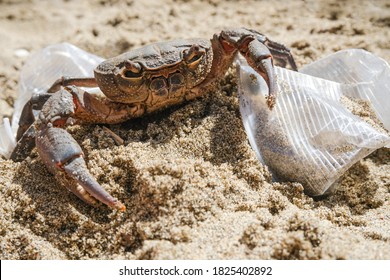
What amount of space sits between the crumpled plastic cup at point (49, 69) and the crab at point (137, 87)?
624 mm

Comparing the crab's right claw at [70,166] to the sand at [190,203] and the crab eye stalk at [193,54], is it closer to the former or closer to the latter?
the sand at [190,203]

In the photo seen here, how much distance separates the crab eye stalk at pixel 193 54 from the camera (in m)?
2.64

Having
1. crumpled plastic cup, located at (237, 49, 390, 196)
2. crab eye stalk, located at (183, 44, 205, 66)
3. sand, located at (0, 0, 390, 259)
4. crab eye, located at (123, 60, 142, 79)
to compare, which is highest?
crab eye stalk, located at (183, 44, 205, 66)

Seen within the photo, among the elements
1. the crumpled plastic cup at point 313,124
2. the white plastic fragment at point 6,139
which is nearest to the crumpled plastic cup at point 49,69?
the white plastic fragment at point 6,139

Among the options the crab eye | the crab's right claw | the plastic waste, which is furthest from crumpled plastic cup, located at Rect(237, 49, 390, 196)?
the crab's right claw

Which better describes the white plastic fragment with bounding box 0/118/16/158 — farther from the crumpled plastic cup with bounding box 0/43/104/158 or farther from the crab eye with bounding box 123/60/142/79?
the crab eye with bounding box 123/60/142/79

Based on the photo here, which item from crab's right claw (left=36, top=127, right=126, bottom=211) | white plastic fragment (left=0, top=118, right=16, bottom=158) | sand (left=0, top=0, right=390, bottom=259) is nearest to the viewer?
sand (left=0, top=0, right=390, bottom=259)

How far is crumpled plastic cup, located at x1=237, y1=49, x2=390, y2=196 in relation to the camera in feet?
8.32

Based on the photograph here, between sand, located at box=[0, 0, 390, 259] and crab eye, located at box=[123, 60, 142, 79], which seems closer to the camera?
sand, located at box=[0, 0, 390, 259]

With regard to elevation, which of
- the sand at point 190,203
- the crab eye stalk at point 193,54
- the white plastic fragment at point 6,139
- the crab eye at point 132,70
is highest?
the crab eye stalk at point 193,54

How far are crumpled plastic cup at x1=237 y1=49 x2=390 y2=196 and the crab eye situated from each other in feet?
2.07

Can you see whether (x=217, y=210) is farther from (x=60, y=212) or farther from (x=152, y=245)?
(x=60, y=212)

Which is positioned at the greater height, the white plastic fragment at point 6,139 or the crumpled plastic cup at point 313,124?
the crumpled plastic cup at point 313,124

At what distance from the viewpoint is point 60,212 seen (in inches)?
95.5
